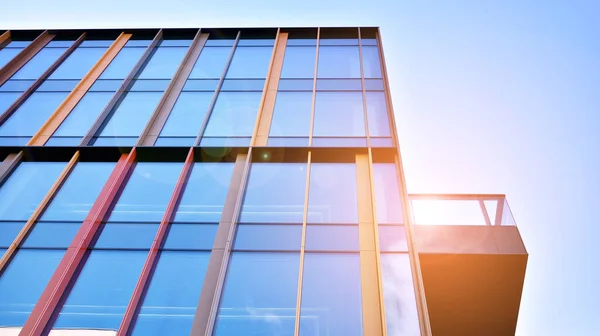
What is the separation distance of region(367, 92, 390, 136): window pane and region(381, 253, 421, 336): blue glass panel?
16.1ft

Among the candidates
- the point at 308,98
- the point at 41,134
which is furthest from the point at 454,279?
the point at 41,134

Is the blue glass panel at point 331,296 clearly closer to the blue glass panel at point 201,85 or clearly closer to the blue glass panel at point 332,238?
the blue glass panel at point 332,238

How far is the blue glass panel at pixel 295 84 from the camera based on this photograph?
15102 mm

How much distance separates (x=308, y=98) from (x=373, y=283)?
781 centimetres

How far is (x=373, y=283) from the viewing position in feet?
28.9

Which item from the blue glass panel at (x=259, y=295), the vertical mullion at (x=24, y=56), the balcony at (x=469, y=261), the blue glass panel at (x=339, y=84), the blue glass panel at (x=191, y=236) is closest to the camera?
the blue glass panel at (x=259, y=295)

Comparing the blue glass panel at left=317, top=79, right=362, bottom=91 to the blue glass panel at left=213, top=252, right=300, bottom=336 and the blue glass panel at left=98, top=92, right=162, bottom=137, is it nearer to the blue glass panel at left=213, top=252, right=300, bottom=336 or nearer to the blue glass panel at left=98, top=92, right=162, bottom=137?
the blue glass panel at left=98, top=92, right=162, bottom=137

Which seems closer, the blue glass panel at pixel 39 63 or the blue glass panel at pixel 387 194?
the blue glass panel at pixel 387 194

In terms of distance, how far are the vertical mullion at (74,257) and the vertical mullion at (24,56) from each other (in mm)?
7869

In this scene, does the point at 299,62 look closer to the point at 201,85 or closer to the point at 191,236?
the point at 201,85

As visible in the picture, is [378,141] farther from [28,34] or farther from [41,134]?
[28,34]

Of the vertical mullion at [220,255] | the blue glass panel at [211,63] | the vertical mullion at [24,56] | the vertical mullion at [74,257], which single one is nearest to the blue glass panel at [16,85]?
the vertical mullion at [24,56]

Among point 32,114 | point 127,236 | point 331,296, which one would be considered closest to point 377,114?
point 331,296

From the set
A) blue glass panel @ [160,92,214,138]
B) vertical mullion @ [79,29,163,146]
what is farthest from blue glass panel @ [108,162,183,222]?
vertical mullion @ [79,29,163,146]
